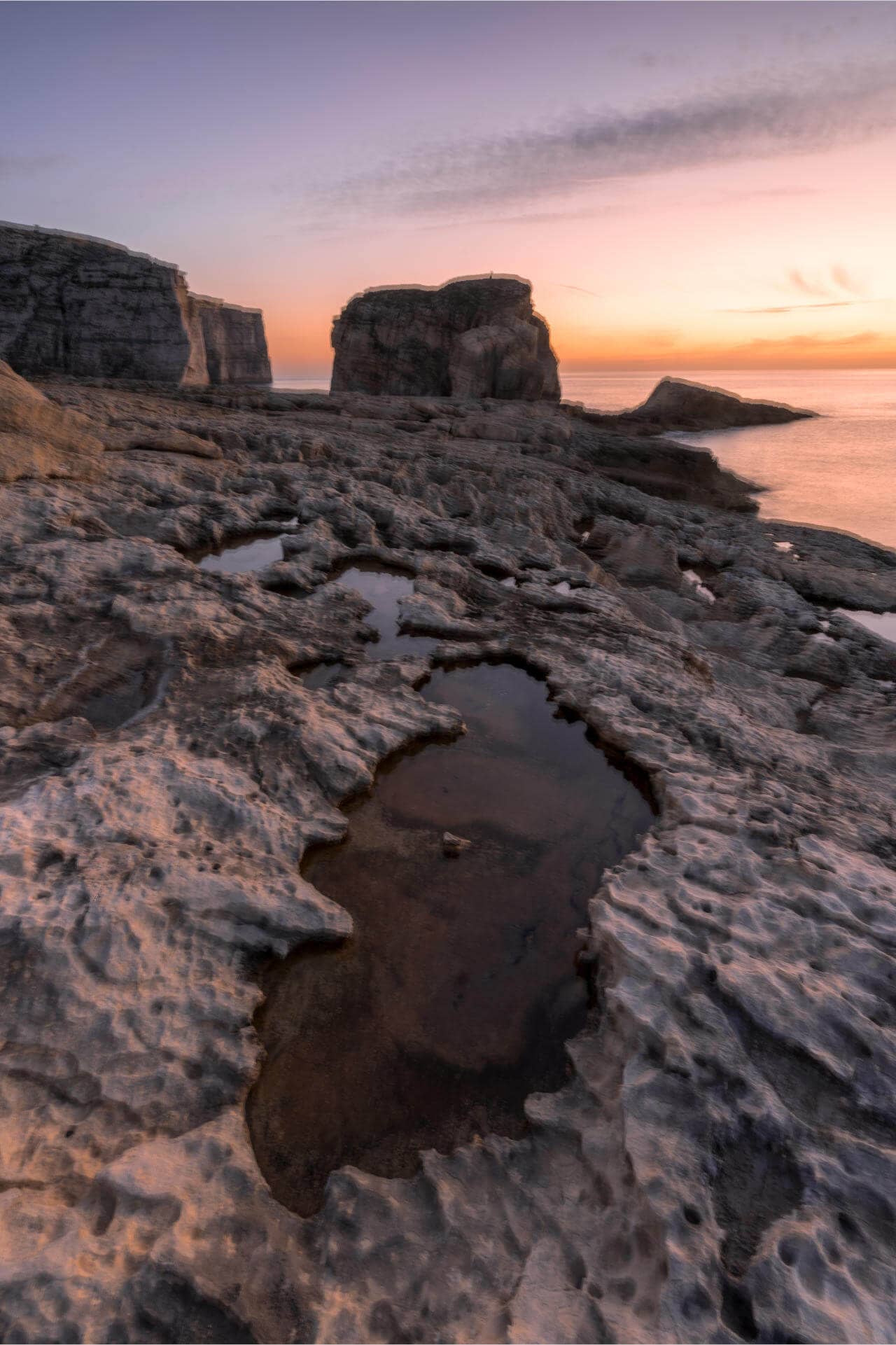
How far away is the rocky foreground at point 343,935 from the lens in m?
3.17

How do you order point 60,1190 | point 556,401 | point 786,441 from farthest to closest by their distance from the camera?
point 786,441 → point 556,401 → point 60,1190

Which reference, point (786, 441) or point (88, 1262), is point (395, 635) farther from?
point (786, 441)

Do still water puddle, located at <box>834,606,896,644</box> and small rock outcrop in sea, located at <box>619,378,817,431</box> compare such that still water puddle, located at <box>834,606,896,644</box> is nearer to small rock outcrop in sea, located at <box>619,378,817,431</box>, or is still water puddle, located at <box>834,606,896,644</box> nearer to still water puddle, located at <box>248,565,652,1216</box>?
still water puddle, located at <box>248,565,652,1216</box>

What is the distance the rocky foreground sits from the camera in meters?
3.17

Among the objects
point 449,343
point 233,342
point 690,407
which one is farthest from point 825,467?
point 233,342

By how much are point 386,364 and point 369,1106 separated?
6183cm

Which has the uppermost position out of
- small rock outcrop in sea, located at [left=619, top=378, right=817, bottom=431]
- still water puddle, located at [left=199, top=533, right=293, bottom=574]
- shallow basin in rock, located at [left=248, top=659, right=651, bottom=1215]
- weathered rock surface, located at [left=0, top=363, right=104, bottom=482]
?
small rock outcrop in sea, located at [left=619, top=378, right=817, bottom=431]

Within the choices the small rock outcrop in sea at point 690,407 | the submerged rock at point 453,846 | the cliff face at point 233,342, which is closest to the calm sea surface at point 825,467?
the small rock outcrop in sea at point 690,407

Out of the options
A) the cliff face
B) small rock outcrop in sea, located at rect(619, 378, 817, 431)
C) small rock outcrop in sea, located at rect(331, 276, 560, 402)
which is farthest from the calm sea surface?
the cliff face

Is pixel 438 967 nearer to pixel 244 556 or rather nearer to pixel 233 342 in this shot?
pixel 244 556

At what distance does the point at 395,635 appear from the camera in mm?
10961

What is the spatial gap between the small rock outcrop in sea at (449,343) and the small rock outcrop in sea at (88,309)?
19.2 meters

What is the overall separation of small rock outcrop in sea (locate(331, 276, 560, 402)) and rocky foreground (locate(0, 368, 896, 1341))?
45.1 metres

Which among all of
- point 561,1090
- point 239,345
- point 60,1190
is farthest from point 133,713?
point 239,345
